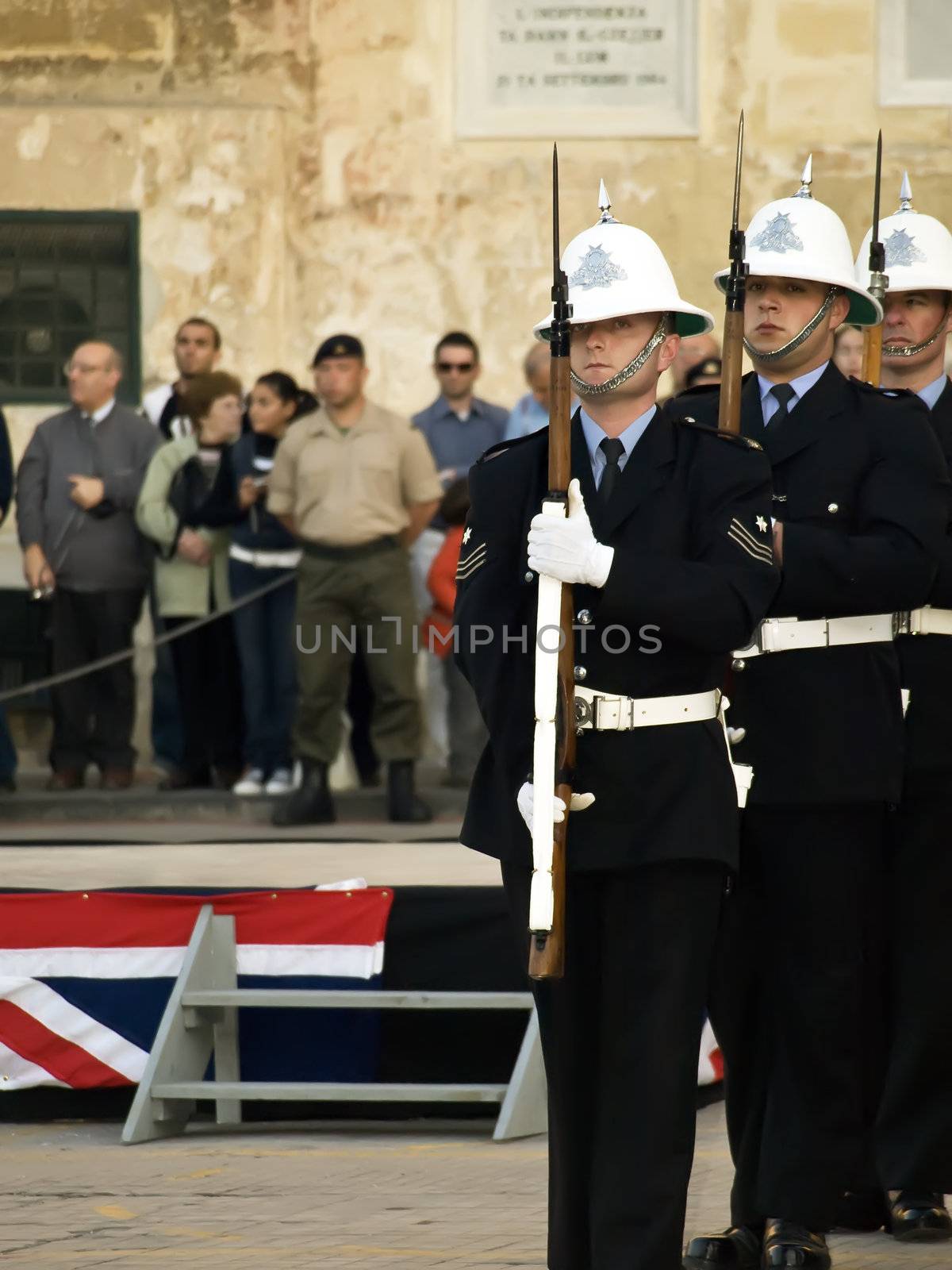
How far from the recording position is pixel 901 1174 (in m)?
5.35

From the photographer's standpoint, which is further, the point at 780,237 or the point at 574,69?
the point at 574,69

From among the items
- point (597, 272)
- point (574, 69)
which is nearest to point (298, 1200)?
point (597, 272)

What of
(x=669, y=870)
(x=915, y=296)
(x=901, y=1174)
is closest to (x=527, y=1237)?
(x=901, y=1174)

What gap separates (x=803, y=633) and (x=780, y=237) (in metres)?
0.84

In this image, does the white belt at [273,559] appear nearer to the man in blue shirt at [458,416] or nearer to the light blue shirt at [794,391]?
the man in blue shirt at [458,416]

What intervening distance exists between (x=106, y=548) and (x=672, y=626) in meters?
6.84

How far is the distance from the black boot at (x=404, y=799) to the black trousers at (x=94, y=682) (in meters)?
1.36

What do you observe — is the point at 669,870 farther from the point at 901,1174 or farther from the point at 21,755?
the point at 21,755

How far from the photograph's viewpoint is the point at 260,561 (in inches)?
415

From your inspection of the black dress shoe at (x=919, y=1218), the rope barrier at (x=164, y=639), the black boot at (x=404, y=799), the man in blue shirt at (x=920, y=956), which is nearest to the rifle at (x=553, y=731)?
the man in blue shirt at (x=920, y=956)

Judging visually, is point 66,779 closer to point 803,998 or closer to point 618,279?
point 803,998

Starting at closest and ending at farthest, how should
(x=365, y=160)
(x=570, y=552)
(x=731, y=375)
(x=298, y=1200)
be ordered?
(x=570, y=552)
(x=731, y=375)
(x=298, y=1200)
(x=365, y=160)

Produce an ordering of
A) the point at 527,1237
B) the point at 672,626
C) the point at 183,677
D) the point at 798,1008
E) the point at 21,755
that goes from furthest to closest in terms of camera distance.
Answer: the point at 21,755 < the point at 183,677 < the point at 527,1237 < the point at 798,1008 < the point at 672,626

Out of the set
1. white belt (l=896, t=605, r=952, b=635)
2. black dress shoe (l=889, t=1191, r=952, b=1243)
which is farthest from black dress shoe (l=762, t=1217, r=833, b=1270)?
white belt (l=896, t=605, r=952, b=635)
